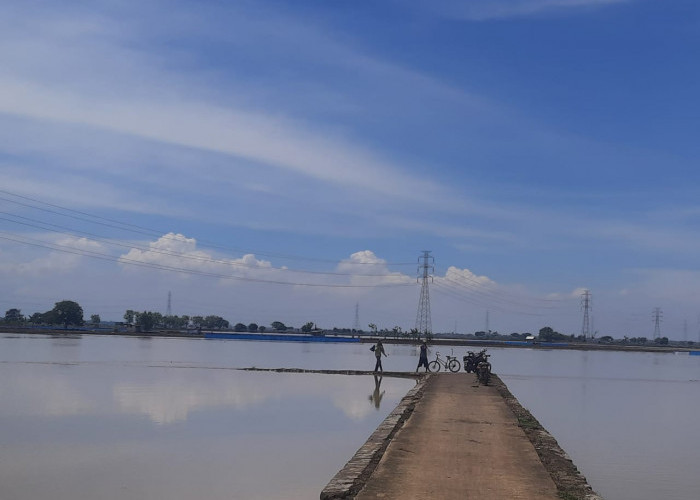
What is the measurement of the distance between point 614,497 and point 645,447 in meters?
6.02

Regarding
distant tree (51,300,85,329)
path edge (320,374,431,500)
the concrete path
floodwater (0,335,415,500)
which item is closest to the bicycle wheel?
floodwater (0,335,415,500)

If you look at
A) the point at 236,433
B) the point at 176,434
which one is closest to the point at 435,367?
the point at 236,433

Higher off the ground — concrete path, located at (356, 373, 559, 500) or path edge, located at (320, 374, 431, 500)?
concrete path, located at (356, 373, 559, 500)

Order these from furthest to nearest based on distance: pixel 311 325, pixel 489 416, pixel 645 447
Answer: pixel 311 325 → pixel 489 416 → pixel 645 447

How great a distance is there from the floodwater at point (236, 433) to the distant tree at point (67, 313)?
383 ft

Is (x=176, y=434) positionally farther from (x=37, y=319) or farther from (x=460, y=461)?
(x=37, y=319)

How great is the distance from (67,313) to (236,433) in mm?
135231

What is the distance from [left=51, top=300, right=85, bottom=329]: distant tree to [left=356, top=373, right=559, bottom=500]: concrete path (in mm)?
134133

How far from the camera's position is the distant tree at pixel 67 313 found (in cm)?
14300

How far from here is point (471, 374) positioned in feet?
124

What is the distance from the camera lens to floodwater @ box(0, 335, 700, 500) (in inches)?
514

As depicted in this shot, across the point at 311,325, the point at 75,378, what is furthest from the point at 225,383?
the point at 311,325

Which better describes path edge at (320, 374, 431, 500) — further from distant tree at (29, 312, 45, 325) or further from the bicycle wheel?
distant tree at (29, 312, 45, 325)

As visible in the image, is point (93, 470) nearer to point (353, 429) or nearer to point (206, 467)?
point (206, 467)
